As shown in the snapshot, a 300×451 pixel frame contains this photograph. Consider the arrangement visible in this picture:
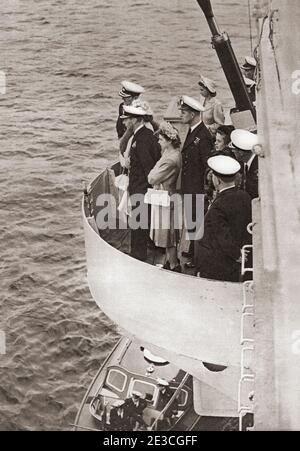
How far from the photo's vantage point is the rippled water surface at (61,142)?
709 cm

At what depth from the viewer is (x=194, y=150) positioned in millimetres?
3510

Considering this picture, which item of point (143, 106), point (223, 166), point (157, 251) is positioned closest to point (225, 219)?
point (223, 166)

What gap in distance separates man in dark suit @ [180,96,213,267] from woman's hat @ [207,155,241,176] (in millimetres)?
677

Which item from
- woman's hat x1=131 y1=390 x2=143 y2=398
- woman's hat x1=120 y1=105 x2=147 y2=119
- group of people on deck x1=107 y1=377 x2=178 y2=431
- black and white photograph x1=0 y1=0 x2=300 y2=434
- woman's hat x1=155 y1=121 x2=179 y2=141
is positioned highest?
woman's hat x1=120 y1=105 x2=147 y2=119

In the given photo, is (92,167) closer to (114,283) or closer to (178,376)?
(178,376)

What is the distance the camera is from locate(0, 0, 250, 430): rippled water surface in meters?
7.09

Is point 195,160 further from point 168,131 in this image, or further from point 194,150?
point 168,131

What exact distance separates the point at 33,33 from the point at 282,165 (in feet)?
28.6

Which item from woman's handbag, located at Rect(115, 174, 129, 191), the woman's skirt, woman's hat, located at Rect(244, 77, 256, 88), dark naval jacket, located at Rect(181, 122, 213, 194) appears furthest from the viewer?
woman's hat, located at Rect(244, 77, 256, 88)

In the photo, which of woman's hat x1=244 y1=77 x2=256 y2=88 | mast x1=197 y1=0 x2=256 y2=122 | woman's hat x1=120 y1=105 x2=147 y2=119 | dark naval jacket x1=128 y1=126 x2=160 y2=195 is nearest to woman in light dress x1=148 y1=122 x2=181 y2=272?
dark naval jacket x1=128 y1=126 x2=160 y2=195

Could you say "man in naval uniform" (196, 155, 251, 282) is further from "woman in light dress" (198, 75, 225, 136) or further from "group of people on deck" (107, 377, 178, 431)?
→ "group of people on deck" (107, 377, 178, 431)

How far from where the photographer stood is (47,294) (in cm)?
796

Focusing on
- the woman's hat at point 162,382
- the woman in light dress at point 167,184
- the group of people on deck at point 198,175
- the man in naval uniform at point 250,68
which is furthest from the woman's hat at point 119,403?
the man in naval uniform at point 250,68

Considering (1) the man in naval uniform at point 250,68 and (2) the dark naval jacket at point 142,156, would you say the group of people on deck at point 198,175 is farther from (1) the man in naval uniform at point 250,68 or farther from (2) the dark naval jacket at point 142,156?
(1) the man in naval uniform at point 250,68
